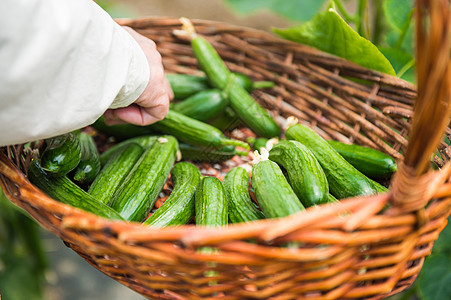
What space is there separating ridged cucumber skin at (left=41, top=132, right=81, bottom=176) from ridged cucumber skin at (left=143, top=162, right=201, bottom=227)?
0.20m

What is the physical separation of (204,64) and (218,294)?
2.44ft

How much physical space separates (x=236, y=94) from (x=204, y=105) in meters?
0.10

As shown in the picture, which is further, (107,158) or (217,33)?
(217,33)

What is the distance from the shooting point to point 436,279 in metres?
1.16

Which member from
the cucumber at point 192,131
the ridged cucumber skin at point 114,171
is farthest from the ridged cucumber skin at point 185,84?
the ridged cucumber skin at point 114,171

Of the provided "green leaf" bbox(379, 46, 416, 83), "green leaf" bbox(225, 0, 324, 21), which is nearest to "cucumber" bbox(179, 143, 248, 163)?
"green leaf" bbox(379, 46, 416, 83)

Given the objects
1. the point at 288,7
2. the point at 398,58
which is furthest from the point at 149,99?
the point at 288,7

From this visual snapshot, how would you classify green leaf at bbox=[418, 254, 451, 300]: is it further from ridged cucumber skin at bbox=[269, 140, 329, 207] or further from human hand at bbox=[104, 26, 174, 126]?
human hand at bbox=[104, 26, 174, 126]

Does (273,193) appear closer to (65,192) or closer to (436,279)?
(65,192)

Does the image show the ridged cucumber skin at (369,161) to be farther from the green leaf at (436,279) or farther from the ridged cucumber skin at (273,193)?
the green leaf at (436,279)

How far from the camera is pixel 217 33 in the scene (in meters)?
1.38

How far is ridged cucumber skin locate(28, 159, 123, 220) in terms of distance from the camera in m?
0.81

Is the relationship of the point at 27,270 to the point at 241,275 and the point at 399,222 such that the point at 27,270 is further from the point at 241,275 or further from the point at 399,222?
the point at 399,222

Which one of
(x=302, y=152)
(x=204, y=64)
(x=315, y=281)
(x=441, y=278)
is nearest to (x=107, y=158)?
(x=204, y=64)
